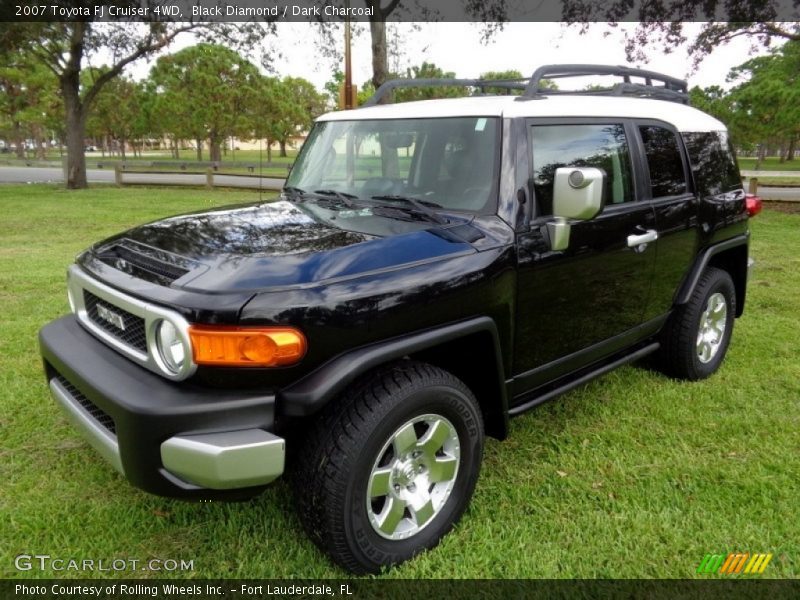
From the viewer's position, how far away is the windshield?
9.90 feet

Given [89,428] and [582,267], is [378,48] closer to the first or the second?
[582,267]

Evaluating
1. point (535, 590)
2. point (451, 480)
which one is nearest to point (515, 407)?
point (451, 480)

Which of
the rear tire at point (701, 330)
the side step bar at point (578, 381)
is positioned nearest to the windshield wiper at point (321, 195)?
the side step bar at point (578, 381)

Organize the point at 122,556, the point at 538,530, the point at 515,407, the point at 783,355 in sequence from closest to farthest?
1. the point at 122,556
2. the point at 538,530
3. the point at 515,407
4. the point at 783,355

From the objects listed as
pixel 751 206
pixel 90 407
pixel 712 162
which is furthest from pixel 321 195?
pixel 751 206

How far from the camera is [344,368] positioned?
7.41ft

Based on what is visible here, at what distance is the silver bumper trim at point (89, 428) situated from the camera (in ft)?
7.59

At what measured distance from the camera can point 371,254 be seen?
98.2 inches

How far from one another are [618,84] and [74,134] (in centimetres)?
2228

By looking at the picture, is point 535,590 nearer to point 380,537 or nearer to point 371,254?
point 380,537

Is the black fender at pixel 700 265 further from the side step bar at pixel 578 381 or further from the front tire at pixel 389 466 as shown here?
the front tire at pixel 389 466

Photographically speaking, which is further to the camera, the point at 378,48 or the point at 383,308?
the point at 378,48

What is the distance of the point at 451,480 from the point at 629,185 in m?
2.04

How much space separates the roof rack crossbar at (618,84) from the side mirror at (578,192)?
27.9 inches
